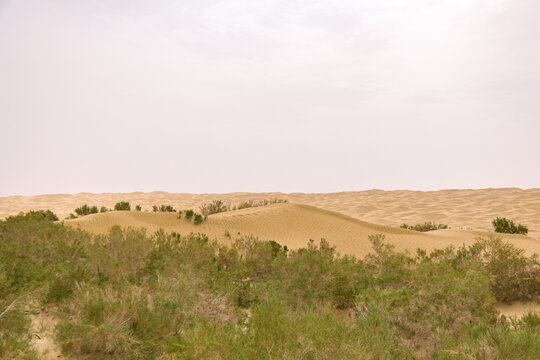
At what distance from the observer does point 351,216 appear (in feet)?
80.0

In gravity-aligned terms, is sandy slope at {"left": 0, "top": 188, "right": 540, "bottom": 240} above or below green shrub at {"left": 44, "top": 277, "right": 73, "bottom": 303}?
above

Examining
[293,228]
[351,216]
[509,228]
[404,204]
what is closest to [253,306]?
[293,228]

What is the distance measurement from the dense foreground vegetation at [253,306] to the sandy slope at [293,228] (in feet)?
18.8

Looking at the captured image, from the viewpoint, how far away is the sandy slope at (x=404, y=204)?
78.5ft

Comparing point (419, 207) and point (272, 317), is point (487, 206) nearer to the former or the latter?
point (419, 207)

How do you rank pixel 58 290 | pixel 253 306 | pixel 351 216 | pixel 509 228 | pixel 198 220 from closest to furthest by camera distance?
pixel 253 306 < pixel 58 290 < pixel 198 220 < pixel 509 228 < pixel 351 216

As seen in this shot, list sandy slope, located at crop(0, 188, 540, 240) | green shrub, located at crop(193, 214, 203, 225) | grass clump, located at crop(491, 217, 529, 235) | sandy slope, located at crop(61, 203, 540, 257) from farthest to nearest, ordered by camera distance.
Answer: sandy slope, located at crop(0, 188, 540, 240)
grass clump, located at crop(491, 217, 529, 235)
green shrub, located at crop(193, 214, 203, 225)
sandy slope, located at crop(61, 203, 540, 257)

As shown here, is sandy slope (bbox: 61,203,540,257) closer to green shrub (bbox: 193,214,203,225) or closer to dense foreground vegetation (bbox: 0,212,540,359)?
green shrub (bbox: 193,214,203,225)

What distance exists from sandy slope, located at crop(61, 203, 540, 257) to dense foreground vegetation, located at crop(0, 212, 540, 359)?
574 cm

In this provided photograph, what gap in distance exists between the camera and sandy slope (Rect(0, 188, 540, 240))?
23931mm

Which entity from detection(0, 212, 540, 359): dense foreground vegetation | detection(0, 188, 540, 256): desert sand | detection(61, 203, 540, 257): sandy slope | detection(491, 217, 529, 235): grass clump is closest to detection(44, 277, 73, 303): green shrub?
detection(0, 212, 540, 359): dense foreground vegetation

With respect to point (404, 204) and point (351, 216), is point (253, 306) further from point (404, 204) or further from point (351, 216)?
point (404, 204)

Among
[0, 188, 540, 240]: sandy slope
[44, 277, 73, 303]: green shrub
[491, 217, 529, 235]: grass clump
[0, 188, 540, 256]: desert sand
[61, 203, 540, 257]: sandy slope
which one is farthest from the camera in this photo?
[0, 188, 540, 240]: sandy slope

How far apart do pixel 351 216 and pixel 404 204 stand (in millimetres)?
7610
